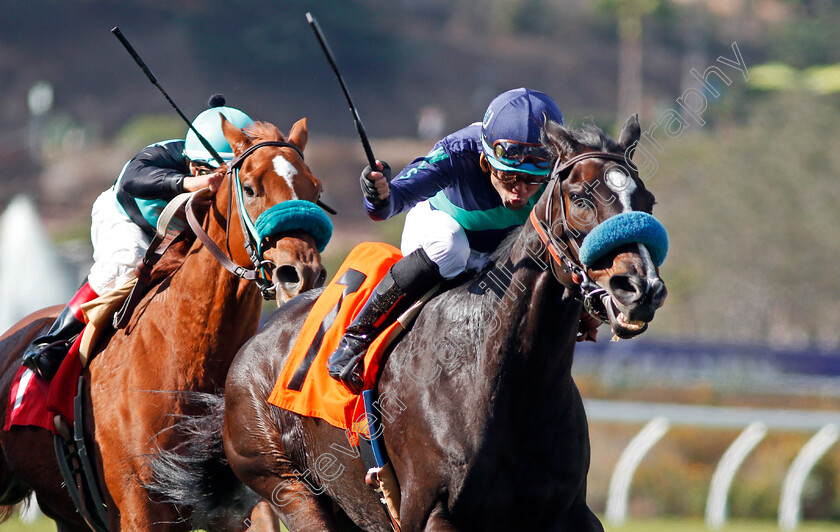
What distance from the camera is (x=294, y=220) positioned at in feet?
14.3

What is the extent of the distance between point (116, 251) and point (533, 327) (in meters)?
2.47

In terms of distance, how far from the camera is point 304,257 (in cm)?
433

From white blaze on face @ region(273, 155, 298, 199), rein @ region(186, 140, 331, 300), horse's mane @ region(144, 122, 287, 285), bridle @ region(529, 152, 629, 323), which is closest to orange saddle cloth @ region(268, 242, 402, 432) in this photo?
rein @ region(186, 140, 331, 300)

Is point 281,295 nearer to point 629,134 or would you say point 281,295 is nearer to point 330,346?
point 330,346

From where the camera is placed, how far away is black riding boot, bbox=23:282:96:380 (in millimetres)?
5199

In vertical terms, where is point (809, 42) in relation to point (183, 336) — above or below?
above

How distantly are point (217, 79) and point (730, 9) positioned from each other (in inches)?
1483

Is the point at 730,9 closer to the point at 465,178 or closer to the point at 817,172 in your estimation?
the point at 817,172

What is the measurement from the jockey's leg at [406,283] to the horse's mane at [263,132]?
935 millimetres

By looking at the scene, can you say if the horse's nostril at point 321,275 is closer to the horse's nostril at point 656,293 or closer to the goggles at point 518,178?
the goggles at point 518,178

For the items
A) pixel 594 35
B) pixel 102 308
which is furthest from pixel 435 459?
pixel 594 35

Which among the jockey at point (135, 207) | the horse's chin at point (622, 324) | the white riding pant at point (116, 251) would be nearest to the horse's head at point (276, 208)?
the jockey at point (135, 207)

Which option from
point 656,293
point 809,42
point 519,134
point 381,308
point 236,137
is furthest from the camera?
point 809,42

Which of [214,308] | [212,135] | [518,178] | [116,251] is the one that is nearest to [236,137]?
[212,135]
